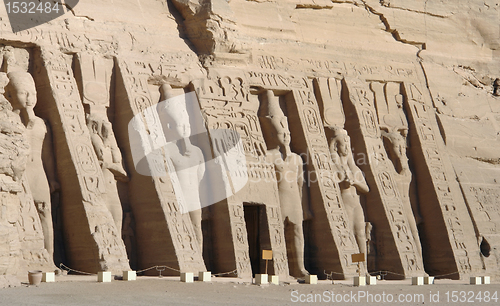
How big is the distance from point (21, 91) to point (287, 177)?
16.7 ft

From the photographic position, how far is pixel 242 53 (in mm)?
15516

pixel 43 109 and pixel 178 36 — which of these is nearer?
pixel 43 109

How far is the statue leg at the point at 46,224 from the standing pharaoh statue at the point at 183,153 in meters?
2.22

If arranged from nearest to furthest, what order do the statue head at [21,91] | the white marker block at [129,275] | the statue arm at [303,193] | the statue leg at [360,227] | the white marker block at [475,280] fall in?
the white marker block at [129,275] → the statue head at [21,91] → the white marker block at [475,280] → the statue arm at [303,193] → the statue leg at [360,227]

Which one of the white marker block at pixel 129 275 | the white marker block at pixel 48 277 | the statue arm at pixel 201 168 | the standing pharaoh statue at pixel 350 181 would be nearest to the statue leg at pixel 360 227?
the standing pharaoh statue at pixel 350 181

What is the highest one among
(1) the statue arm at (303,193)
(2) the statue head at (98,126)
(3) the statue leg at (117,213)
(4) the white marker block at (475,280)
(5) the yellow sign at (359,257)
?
(2) the statue head at (98,126)

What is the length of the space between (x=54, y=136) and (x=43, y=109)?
493 millimetres

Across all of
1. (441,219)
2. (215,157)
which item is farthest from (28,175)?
(441,219)

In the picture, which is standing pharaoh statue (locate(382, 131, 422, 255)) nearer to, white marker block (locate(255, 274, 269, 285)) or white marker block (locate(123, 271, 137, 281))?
white marker block (locate(255, 274, 269, 285))

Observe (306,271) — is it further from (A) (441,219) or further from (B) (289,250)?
(A) (441,219)

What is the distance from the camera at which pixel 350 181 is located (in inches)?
632

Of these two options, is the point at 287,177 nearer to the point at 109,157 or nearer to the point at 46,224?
the point at 109,157

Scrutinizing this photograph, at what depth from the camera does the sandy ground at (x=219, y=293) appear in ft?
30.8

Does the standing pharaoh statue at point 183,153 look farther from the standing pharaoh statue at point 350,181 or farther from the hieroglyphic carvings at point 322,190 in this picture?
the standing pharaoh statue at point 350,181
